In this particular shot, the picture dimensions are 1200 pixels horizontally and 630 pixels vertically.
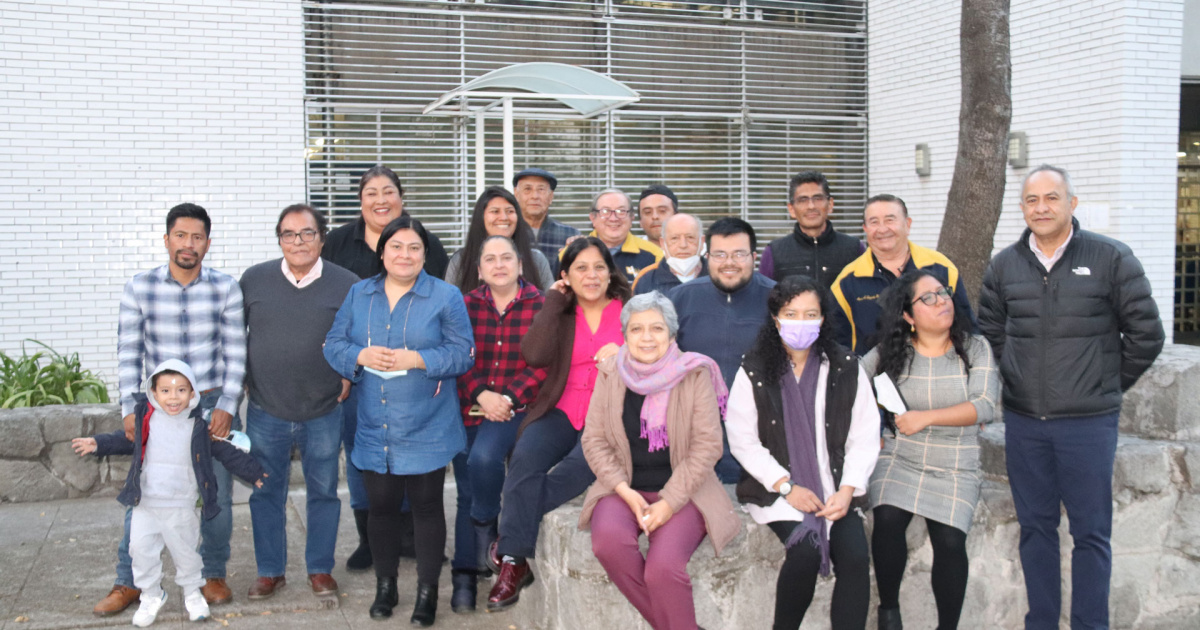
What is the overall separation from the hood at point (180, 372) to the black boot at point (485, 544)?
1416 mm

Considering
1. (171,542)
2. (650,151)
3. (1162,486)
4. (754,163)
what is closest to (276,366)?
(171,542)

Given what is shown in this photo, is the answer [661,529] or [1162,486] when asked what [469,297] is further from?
[1162,486]

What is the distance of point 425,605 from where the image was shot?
15.3 ft

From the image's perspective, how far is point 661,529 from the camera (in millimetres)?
4168

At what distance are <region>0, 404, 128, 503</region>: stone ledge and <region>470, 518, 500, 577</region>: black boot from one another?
3092 mm

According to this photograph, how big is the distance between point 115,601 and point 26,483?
2.46 m

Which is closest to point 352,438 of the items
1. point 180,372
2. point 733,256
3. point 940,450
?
point 180,372

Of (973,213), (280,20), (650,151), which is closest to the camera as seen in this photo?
(973,213)

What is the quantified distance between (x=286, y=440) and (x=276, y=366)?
373 millimetres

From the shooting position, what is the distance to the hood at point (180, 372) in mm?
4570

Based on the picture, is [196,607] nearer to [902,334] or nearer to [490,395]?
[490,395]

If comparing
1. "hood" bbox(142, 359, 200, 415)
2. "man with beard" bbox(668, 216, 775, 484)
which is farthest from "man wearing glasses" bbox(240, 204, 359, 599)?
"man with beard" bbox(668, 216, 775, 484)

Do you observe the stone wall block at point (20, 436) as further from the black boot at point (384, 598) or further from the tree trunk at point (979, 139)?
the tree trunk at point (979, 139)

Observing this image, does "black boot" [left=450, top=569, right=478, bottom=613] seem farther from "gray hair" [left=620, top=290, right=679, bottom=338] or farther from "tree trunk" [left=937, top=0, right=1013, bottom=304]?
"tree trunk" [left=937, top=0, right=1013, bottom=304]
